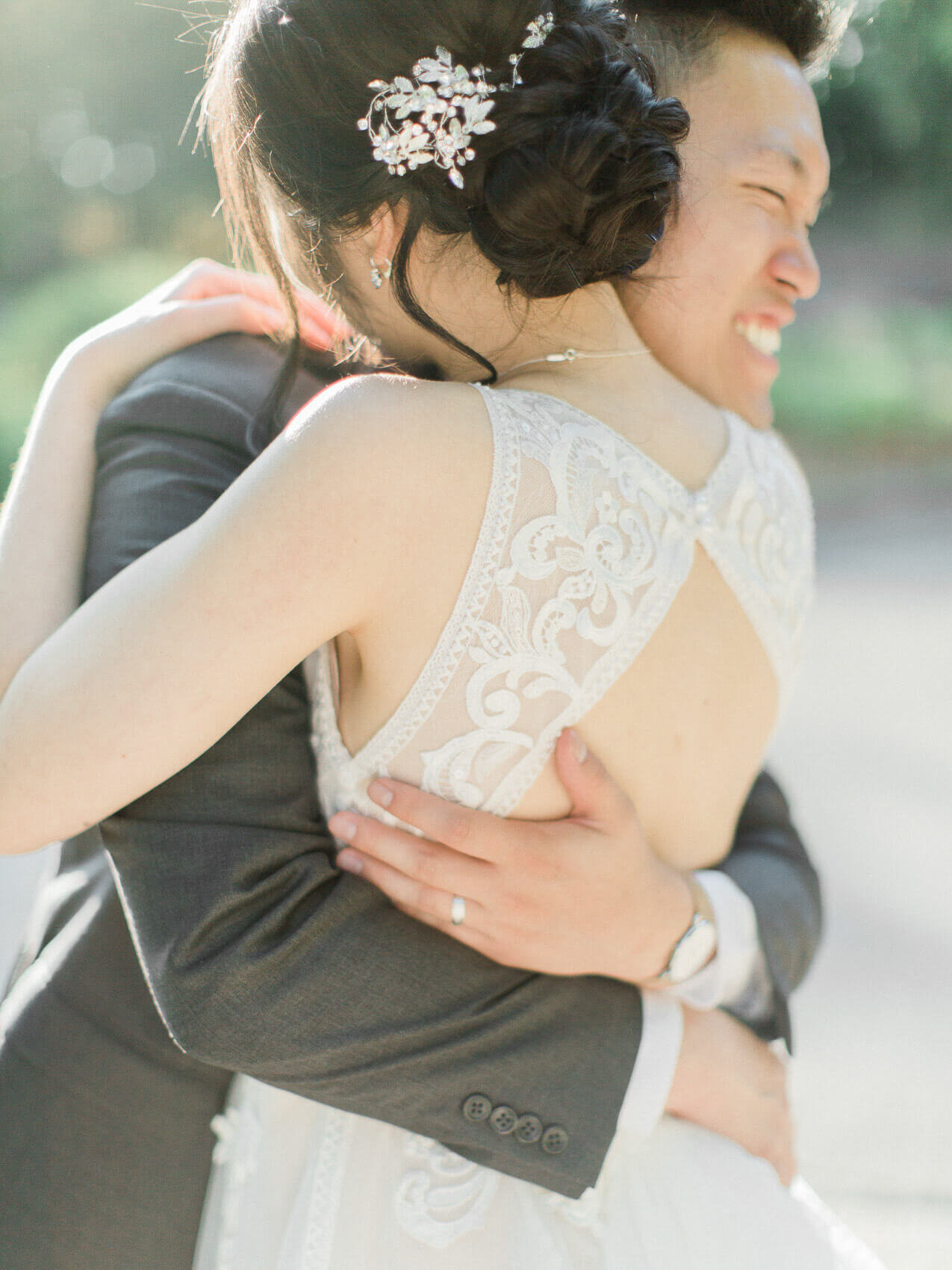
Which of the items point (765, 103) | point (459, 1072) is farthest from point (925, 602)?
point (459, 1072)

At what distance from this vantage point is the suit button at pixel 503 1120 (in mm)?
1153

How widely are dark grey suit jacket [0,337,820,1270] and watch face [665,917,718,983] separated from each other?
0.06 m

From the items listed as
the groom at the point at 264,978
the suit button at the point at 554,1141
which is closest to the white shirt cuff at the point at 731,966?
the groom at the point at 264,978

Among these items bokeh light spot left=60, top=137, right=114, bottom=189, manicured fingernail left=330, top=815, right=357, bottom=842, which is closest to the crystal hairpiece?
manicured fingernail left=330, top=815, right=357, bottom=842

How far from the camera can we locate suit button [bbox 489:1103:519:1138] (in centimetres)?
→ 115

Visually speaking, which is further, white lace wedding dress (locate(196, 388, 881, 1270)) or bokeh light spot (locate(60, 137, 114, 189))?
bokeh light spot (locate(60, 137, 114, 189))

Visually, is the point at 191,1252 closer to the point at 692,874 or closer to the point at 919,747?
the point at 692,874

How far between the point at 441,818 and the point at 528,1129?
357 millimetres

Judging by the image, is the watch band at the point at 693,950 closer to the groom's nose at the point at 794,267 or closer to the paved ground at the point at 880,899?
the groom's nose at the point at 794,267

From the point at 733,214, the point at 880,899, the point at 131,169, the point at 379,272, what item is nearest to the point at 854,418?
the point at 880,899

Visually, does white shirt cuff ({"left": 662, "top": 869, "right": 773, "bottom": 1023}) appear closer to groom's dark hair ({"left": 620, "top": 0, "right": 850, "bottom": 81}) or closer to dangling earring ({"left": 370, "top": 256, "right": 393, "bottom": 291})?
dangling earring ({"left": 370, "top": 256, "right": 393, "bottom": 291})

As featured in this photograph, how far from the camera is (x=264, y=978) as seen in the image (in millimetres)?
1104

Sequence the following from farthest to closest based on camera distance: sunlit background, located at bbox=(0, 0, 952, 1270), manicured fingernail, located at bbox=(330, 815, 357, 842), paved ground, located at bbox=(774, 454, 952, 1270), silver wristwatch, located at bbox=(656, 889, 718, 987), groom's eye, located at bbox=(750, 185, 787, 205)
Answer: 1. sunlit background, located at bbox=(0, 0, 952, 1270)
2. paved ground, located at bbox=(774, 454, 952, 1270)
3. groom's eye, located at bbox=(750, 185, 787, 205)
4. silver wristwatch, located at bbox=(656, 889, 718, 987)
5. manicured fingernail, located at bbox=(330, 815, 357, 842)

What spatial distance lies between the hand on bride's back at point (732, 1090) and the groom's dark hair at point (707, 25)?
125 cm
